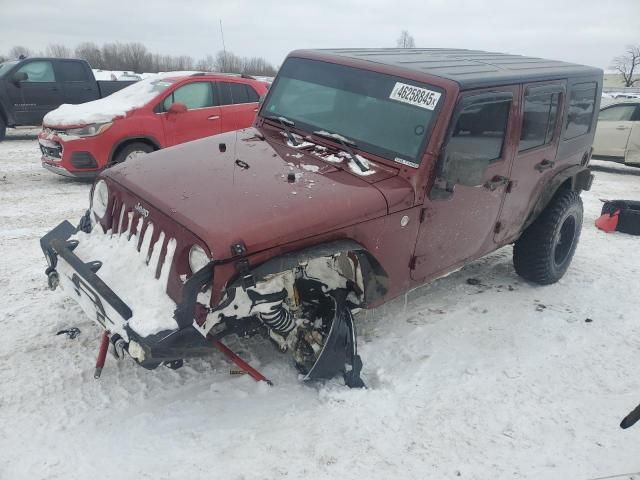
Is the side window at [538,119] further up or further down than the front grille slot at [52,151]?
further up

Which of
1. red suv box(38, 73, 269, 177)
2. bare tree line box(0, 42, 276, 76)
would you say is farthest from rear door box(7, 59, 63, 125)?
bare tree line box(0, 42, 276, 76)

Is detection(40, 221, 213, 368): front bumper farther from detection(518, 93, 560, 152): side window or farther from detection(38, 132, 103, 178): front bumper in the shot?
detection(38, 132, 103, 178): front bumper

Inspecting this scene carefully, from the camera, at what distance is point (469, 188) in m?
3.49

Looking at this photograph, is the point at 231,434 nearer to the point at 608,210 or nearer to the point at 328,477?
the point at 328,477

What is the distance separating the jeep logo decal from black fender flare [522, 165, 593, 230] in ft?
10.3

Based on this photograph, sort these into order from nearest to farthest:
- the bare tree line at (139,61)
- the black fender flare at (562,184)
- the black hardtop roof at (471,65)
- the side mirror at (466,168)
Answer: the side mirror at (466,168) < the black hardtop roof at (471,65) < the black fender flare at (562,184) < the bare tree line at (139,61)

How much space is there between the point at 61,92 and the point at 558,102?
9.96 m

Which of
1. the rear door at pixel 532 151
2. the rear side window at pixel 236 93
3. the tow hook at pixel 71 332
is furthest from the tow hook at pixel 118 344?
the rear side window at pixel 236 93

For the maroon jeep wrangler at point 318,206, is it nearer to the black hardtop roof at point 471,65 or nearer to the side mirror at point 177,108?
the black hardtop roof at point 471,65

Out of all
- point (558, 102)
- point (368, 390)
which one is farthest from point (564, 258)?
point (368, 390)

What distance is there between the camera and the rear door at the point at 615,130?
33.7 feet

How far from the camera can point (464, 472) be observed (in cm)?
258

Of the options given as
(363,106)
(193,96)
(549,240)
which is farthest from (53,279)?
(193,96)

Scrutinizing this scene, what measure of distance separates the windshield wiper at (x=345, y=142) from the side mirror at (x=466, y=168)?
1.71 feet
